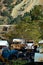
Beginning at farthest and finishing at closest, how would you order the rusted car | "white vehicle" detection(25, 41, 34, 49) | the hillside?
1. the hillside
2. the rusted car
3. "white vehicle" detection(25, 41, 34, 49)

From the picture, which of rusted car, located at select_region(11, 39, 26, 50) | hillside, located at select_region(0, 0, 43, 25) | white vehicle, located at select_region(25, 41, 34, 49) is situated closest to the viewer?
white vehicle, located at select_region(25, 41, 34, 49)

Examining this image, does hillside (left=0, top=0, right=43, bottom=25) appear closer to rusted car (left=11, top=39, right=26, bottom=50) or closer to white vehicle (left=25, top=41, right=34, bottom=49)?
rusted car (left=11, top=39, right=26, bottom=50)

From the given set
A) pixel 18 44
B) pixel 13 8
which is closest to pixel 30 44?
pixel 18 44

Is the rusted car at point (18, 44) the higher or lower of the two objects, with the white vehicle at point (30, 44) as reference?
lower

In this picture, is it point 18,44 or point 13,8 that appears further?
point 13,8

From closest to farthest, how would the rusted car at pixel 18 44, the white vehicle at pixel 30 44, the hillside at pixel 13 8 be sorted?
the white vehicle at pixel 30 44
the rusted car at pixel 18 44
the hillside at pixel 13 8

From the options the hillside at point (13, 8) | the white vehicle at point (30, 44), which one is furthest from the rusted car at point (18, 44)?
the hillside at point (13, 8)

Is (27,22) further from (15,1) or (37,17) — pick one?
(15,1)

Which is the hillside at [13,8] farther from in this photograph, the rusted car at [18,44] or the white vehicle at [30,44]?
the white vehicle at [30,44]

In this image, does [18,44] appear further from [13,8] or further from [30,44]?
[13,8]

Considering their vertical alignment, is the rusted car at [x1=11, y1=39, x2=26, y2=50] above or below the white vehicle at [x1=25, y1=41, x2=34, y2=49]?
below

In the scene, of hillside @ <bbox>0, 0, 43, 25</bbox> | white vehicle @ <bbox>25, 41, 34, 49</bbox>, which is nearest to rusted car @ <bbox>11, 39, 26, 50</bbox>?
white vehicle @ <bbox>25, 41, 34, 49</bbox>

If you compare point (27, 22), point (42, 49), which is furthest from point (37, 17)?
point (42, 49)

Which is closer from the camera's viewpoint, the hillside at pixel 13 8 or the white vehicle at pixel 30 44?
the white vehicle at pixel 30 44
